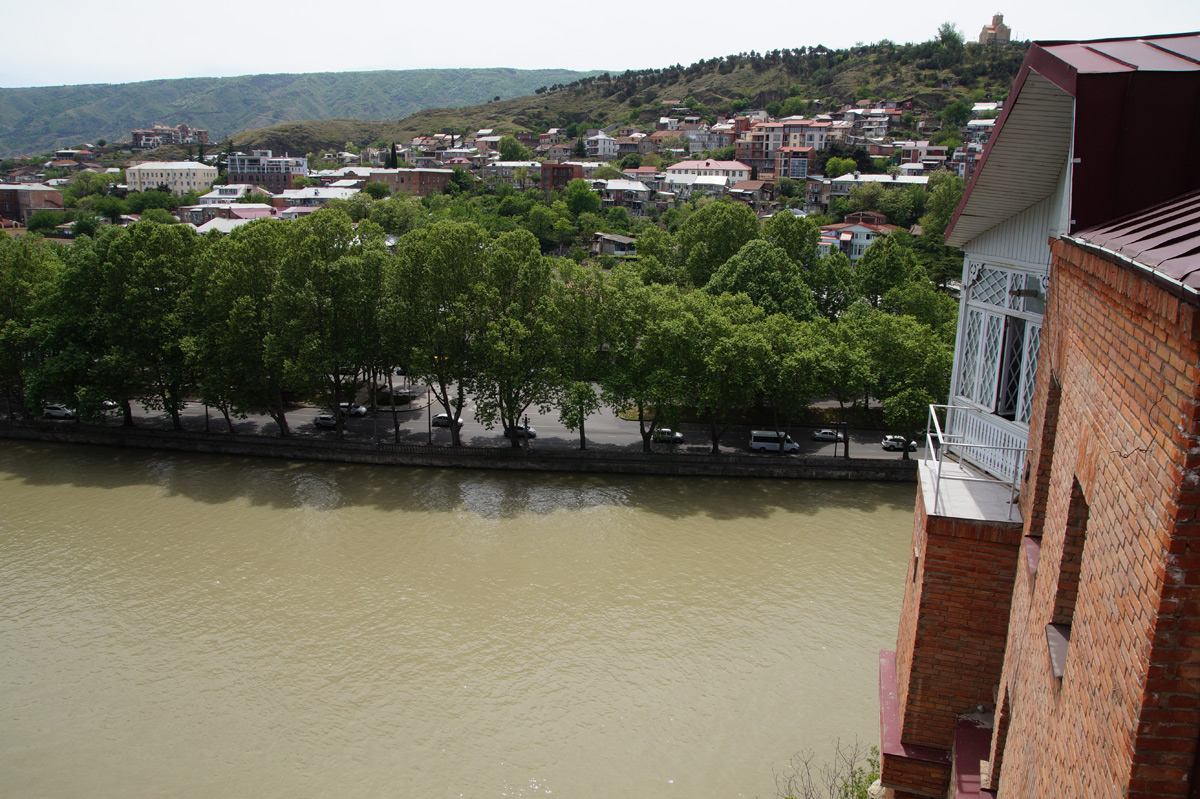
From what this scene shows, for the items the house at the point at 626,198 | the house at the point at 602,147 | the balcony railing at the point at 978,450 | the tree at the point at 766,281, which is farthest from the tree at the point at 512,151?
the balcony railing at the point at 978,450

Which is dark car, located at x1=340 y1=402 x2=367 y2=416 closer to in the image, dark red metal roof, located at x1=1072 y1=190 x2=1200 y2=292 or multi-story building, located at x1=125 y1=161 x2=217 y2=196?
dark red metal roof, located at x1=1072 y1=190 x2=1200 y2=292

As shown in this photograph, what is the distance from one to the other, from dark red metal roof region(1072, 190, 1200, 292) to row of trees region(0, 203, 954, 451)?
59.3ft

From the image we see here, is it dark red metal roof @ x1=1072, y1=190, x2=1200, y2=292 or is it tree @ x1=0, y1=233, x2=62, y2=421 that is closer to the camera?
dark red metal roof @ x1=1072, y1=190, x2=1200, y2=292

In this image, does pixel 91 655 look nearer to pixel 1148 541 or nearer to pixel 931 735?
pixel 931 735

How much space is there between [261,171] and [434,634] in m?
107

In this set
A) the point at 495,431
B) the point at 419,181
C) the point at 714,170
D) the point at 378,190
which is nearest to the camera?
the point at 495,431

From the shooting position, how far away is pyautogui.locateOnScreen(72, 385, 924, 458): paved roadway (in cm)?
2391

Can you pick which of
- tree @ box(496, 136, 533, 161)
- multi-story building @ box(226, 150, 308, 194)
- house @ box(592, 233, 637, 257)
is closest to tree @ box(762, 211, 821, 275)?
house @ box(592, 233, 637, 257)

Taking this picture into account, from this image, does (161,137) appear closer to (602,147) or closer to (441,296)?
(602,147)

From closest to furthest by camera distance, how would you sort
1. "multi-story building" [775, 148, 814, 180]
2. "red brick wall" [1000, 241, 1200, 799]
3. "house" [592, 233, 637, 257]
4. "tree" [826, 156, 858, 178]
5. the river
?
"red brick wall" [1000, 241, 1200, 799]
the river
"house" [592, 233, 637, 257]
"tree" [826, 156, 858, 178]
"multi-story building" [775, 148, 814, 180]

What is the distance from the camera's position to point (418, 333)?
22.6m

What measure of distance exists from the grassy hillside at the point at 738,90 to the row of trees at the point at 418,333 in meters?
90.9

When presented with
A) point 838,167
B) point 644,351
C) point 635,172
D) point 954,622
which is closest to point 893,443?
point 644,351

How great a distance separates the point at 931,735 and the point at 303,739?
8766 mm
